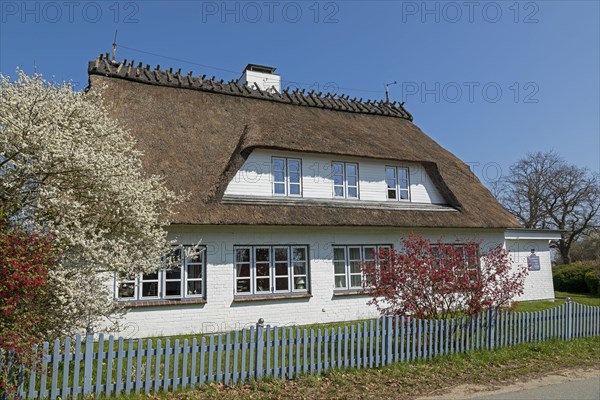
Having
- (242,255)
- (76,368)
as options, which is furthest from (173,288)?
(76,368)

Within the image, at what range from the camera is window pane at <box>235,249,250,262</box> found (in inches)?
512

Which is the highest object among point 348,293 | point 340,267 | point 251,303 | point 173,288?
point 340,267

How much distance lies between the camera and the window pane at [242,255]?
42.6ft

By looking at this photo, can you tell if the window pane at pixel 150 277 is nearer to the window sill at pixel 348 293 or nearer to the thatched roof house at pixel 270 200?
the thatched roof house at pixel 270 200

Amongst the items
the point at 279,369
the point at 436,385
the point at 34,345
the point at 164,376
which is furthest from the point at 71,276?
the point at 436,385

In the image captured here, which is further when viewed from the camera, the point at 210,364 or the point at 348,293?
the point at 348,293

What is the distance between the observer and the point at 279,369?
301 inches

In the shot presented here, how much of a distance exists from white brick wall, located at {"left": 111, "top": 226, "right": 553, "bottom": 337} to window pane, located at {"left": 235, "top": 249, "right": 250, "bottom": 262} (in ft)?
0.93

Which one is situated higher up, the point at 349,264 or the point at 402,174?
the point at 402,174

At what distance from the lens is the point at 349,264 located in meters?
14.7

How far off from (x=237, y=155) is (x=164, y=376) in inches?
305

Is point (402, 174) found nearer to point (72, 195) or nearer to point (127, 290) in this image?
point (127, 290)

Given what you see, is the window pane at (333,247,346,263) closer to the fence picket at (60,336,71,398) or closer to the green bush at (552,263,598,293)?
the fence picket at (60,336,71,398)

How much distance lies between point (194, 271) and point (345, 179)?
6068 millimetres
